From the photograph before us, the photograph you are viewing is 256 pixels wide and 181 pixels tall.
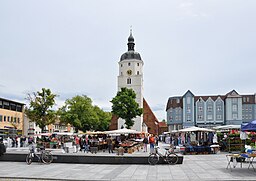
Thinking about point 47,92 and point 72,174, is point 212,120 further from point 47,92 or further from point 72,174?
point 72,174

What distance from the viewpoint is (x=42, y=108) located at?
50.7 m

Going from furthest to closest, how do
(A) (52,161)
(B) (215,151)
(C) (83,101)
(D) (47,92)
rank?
(C) (83,101), (D) (47,92), (B) (215,151), (A) (52,161)

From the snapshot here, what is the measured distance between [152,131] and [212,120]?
16.1 metres

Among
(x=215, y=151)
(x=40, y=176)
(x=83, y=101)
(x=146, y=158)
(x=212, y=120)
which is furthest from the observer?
(x=212, y=120)

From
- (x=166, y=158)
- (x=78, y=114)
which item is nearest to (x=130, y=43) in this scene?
(x=78, y=114)

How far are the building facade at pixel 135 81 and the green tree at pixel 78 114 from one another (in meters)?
13.1

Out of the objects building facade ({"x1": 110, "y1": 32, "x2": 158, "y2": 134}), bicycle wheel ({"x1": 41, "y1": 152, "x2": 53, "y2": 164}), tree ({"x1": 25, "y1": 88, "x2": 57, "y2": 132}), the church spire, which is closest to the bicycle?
bicycle wheel ({"x1": 41, "y1": 152, "x2": 53, "y2": 164})

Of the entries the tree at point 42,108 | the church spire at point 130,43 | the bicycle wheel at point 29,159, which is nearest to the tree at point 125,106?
the tree at point 42,108

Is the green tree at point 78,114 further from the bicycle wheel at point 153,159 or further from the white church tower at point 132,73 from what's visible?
the bicycle wheel at point 153,159

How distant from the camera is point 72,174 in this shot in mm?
14711

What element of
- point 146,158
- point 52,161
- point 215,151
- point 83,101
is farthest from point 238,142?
point 83,101

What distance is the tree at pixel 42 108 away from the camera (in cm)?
5056

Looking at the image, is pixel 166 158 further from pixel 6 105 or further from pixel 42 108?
pixel 6 105

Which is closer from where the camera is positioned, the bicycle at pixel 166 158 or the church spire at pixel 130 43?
the bicycle at pixel 166 158
